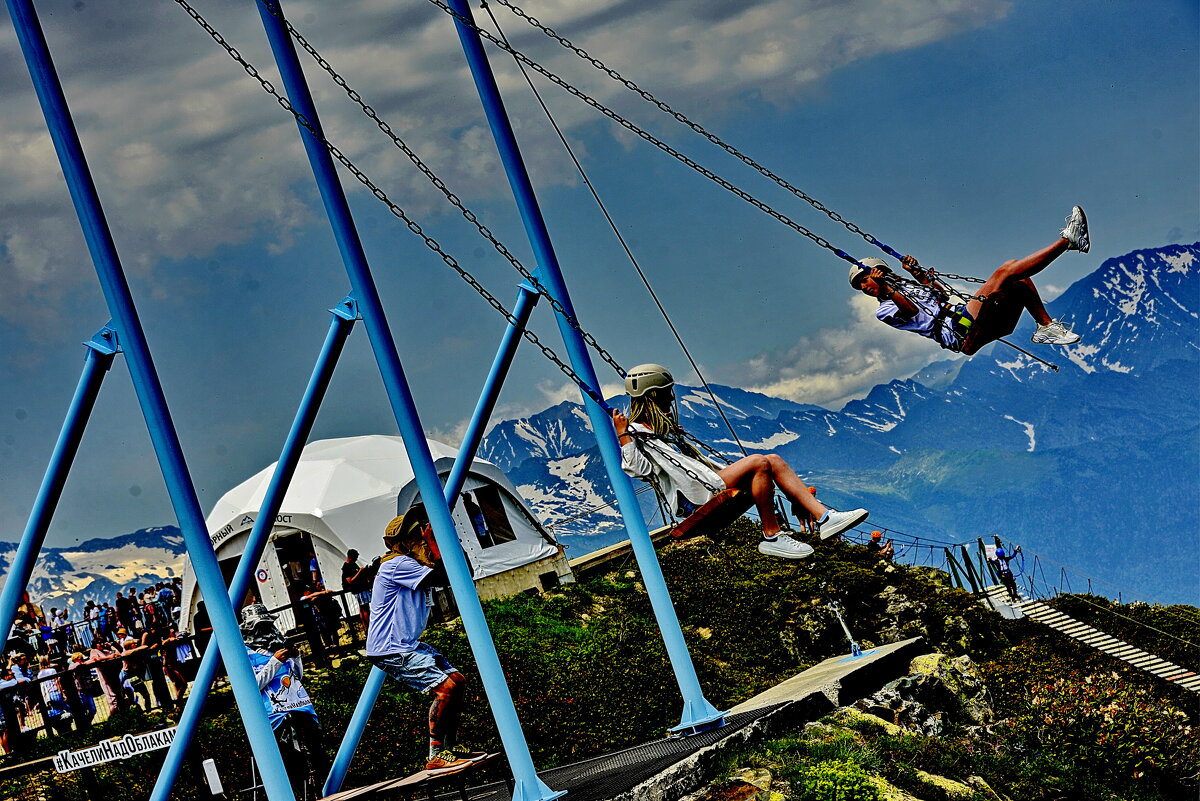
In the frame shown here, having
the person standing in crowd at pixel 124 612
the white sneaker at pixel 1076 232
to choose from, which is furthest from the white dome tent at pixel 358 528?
the white sneaker at pixel 1076 232

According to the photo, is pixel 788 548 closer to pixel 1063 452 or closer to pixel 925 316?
pixel 925 316

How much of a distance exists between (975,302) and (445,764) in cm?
568

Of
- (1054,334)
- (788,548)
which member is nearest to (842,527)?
(788,548)

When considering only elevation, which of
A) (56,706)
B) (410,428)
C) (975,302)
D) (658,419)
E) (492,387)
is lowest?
(56,706)

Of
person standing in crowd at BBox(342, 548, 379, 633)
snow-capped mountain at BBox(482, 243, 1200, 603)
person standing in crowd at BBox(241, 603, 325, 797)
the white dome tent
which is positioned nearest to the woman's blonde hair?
person standing in crowd at BBox(342, 548, 379, 633)

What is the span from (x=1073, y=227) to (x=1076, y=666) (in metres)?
13.6

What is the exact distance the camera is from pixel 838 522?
953 cm

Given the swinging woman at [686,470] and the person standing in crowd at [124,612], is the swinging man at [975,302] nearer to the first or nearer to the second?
the swinging woman at [686,470]

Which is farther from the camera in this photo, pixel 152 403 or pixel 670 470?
pixel 670 470

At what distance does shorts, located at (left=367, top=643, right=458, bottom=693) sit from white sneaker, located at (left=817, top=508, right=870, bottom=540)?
3036mm

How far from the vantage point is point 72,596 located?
84.2 metres

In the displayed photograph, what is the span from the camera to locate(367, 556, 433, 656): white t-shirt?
10.0 metres

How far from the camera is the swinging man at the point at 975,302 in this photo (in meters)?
10.6

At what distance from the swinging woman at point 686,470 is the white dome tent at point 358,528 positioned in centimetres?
1441
